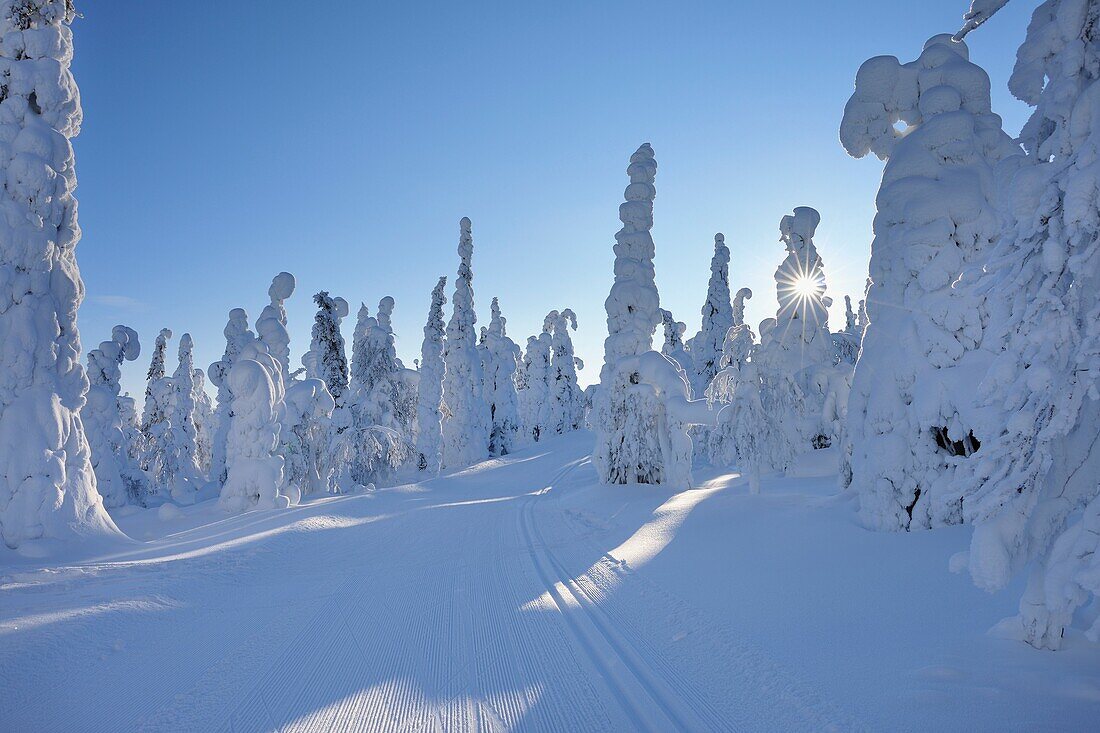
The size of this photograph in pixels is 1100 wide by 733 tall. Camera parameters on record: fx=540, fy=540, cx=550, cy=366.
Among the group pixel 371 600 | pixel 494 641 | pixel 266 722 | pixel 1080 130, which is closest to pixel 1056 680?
pixel 1080 130

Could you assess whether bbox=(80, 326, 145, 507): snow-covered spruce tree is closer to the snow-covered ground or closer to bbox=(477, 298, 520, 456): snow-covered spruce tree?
the snow-covered ground

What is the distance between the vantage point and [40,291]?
9430 mm

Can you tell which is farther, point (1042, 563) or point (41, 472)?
point (41, 472)

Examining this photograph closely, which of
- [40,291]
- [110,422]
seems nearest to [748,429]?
[40,291]

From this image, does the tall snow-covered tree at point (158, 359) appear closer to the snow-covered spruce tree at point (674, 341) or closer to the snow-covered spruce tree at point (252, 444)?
the snow-covered spruce tree at point (252, 444)

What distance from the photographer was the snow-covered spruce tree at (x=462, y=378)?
104 feet

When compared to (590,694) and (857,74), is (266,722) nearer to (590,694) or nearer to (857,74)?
(590,694)

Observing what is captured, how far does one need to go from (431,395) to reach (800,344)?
62.3ft

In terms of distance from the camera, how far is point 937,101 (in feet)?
27.5

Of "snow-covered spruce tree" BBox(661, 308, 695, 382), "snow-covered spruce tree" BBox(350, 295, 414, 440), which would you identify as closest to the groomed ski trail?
"snow-covered spruce tree" BBox(350, 295, 414, 440)

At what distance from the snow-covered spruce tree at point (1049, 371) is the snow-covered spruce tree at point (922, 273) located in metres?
3.38

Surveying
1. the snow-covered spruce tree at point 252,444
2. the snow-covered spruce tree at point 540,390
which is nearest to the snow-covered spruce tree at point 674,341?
the snow-covered spruce tree at point 540,390

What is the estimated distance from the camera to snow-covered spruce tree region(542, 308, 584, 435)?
50.4 metres

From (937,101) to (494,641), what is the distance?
9894 mm
